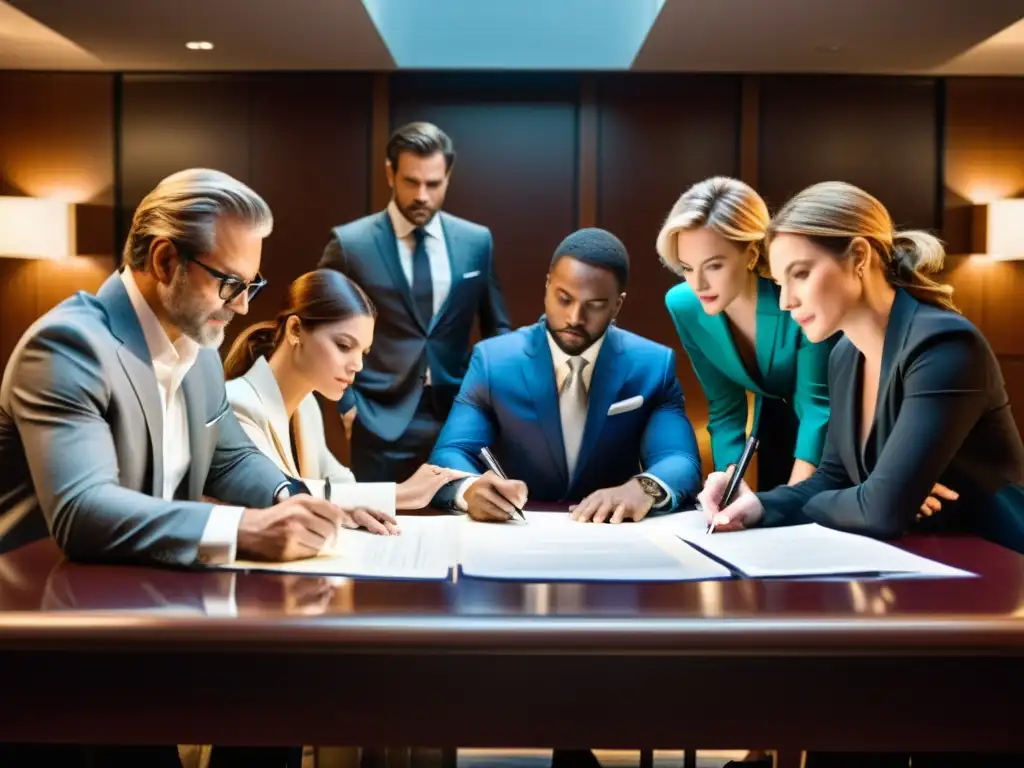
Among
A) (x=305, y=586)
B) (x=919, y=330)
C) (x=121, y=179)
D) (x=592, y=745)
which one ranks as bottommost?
(x=592, y=745)

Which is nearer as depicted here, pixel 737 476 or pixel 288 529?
pixel 288 529

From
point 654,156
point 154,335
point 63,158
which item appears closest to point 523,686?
point 154,335

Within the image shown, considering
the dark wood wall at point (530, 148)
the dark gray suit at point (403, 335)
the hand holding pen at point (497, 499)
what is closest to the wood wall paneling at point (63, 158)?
the dark wood wall at point (530, 148)

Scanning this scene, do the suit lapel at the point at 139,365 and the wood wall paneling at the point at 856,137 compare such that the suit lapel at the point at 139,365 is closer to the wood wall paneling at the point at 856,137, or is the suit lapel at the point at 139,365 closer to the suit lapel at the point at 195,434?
the suit lapel at the point at 195,434

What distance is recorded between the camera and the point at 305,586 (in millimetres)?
1252

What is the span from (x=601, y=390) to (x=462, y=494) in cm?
58

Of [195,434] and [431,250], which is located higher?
[431,250]

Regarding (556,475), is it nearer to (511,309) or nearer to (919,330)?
(919,330)

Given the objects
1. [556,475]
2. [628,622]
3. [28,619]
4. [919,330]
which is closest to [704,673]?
[628,622]

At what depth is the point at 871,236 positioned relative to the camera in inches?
77.9

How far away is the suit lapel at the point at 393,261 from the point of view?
3885 millimetres

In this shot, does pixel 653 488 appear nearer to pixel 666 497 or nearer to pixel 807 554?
pixel 666 497

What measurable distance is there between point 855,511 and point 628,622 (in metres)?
0.83

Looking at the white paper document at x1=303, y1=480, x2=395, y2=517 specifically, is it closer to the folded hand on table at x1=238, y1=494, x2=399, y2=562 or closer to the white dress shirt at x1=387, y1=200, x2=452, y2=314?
the folded hand on table at x1=238, y1=494, x2=399, y2=562
